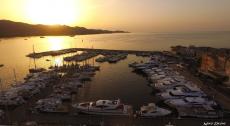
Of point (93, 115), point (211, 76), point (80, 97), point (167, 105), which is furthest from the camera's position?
point (211, 76)

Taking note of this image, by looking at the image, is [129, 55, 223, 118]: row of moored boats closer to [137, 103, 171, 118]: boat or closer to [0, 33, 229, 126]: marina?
[0, 33, 229, 126]: marina

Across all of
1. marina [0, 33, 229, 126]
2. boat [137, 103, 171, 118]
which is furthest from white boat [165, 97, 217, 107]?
boat [137, 103, 171, 118]

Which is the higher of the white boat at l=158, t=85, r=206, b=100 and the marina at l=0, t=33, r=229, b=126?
the white boat at l=158, t=85, r=206, b=100

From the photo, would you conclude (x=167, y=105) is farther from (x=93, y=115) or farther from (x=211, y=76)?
(x=211, y=76)

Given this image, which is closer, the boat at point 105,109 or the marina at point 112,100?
the marina at point 112,100

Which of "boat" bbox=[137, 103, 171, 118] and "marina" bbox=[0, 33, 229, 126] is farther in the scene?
"boat" bbox=[137, 103, 171, 118]

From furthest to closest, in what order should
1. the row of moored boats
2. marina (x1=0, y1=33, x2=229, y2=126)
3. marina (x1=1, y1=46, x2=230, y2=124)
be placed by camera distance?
the row of moored boats
marina (x1=1, y1=46, x2=230, y2=124)
marina (x1=0, y1=33, x2=229, y2=126)

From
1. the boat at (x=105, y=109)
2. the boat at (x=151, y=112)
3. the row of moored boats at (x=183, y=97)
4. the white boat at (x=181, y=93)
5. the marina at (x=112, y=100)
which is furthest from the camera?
the white boat at (x=181, y=93)

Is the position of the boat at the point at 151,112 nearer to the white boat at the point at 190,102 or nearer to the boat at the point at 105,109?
the boat at the point at 105,109

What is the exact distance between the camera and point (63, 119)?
30875 mm

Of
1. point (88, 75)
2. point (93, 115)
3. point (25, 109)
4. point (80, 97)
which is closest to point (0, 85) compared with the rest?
point (88, 75)

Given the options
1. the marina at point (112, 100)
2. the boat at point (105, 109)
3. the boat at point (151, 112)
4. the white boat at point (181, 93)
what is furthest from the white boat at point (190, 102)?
the boat at point (105, 109)

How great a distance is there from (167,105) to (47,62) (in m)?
60.1

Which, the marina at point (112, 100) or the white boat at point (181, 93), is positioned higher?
the white boat at point (181, 93)
